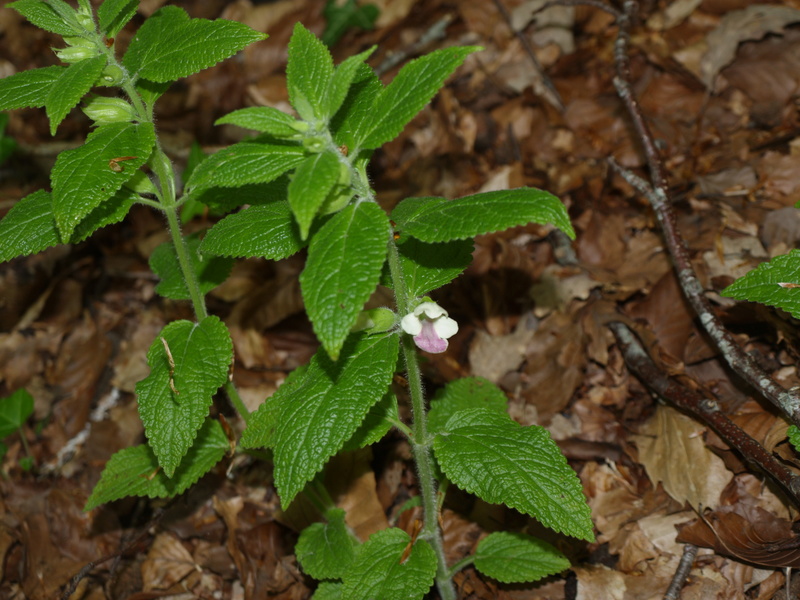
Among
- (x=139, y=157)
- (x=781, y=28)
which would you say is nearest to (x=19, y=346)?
(x=139, y=157)

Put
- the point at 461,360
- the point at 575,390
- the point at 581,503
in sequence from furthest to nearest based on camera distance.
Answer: the point at 461,360 → the point at 575,390 → the point at 581,503

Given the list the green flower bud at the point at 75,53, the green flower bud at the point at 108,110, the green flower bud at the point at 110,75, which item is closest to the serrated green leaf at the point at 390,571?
Answer: the green flower bud at the point at 108,110

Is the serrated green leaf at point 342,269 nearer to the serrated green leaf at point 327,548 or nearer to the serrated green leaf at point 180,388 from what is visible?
the serrated green leaf at point 180,388

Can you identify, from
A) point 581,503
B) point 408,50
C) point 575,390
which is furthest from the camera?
point 408,50

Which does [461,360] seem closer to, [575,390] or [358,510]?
[575,390]

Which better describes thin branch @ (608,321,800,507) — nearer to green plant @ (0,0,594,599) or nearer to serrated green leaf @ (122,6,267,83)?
green plant @ (0,0,594,599)

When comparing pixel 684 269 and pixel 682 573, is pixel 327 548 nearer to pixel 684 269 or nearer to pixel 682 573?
pixel 682 573
